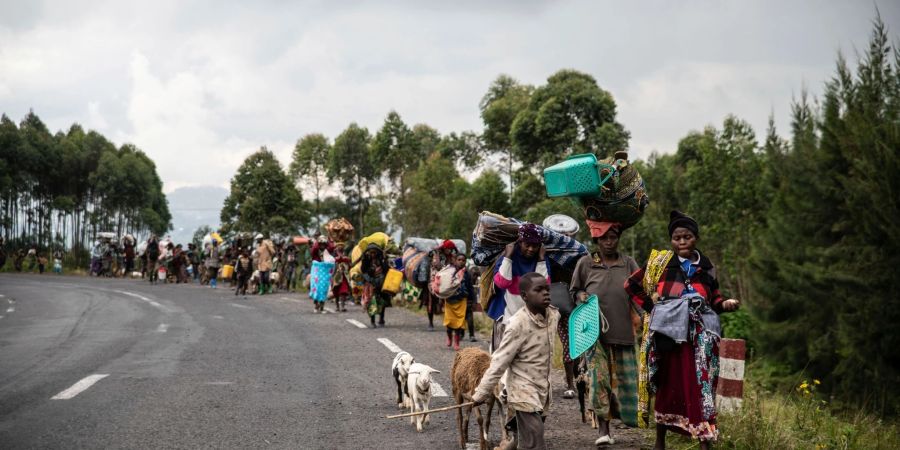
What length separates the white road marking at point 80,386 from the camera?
29.4ft

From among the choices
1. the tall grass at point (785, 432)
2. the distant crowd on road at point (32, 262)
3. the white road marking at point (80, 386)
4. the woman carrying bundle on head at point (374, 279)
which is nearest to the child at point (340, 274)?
the woman carrying bundle on head at point (374, 279)

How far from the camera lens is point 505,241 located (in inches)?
308

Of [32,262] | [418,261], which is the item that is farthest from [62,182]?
[418,261]

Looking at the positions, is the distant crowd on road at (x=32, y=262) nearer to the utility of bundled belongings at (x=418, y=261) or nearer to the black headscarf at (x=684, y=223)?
the utility of bundled belongings at (x=418, y=261)

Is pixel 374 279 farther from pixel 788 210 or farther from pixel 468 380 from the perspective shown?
pixel 788 210

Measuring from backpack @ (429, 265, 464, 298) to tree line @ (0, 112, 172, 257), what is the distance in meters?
56.0

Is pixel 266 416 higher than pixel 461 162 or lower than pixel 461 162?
lower

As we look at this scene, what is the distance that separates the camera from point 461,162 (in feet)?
197

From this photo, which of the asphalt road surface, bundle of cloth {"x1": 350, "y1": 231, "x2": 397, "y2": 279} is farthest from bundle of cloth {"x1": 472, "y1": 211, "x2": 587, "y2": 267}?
bundle of cloth {"x1": 350, "y1": 231, "x2": 397, "y2": 279}

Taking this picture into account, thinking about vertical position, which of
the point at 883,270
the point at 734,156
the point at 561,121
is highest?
the point at 561,121

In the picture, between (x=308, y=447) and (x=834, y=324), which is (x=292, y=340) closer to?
(x=308, y=447)

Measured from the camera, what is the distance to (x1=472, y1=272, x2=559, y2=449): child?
5594 mm

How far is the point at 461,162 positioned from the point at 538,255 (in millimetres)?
52804

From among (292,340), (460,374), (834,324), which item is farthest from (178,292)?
(460,374)
